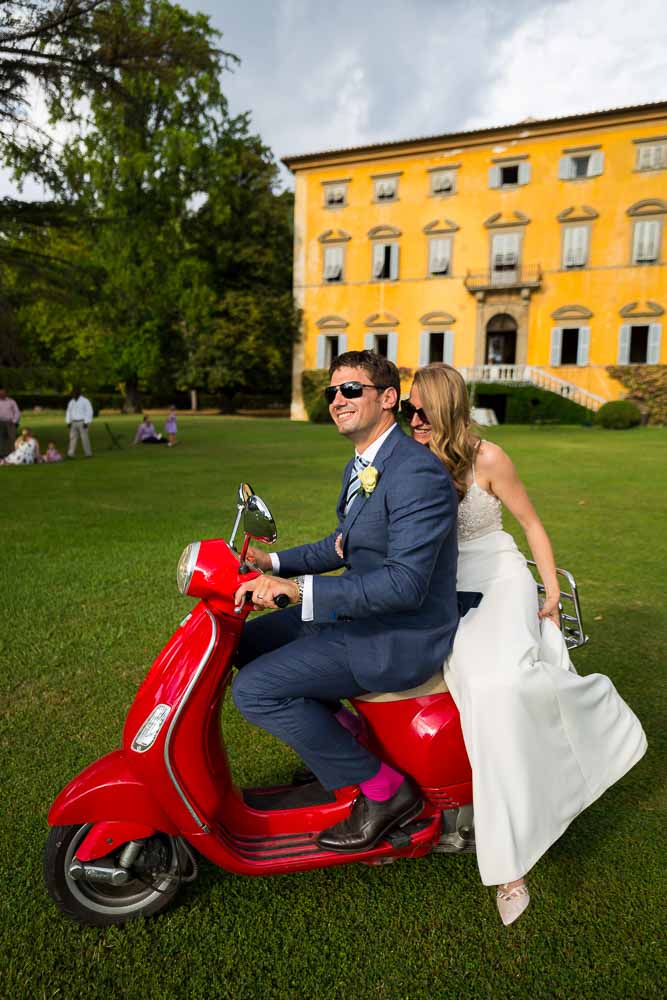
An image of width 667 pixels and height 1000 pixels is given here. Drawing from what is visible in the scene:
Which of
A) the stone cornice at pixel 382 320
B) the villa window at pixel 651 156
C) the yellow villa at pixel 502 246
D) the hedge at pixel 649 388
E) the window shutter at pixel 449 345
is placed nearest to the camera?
the villa window at pixel 651 156

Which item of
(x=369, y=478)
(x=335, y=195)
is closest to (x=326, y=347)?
(x=335, y=195)

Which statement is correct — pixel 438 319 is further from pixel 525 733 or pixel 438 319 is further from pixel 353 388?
pixel 525 733

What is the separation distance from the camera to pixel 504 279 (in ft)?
106

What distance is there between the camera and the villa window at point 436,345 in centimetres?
3381

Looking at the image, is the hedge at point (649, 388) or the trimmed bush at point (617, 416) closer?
the trimmed bush at point (617, 416)

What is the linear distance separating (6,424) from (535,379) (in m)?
23.5

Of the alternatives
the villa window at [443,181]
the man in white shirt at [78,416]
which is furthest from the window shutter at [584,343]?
the man in white shirt at [78,416]

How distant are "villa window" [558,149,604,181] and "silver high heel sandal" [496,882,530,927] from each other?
34.6 metres

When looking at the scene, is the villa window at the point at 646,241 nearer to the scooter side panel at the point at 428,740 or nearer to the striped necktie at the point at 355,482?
the striped necktie at the point at 355,482

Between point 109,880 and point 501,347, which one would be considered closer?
point 109,880

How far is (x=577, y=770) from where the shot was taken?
2234 mm

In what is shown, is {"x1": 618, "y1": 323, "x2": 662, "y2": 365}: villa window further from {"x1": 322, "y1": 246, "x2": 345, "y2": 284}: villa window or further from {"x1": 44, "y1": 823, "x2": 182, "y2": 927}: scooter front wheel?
{"x1": 44, "y1": 823, "x2": 182, "y2": 927}: scooter front wheel

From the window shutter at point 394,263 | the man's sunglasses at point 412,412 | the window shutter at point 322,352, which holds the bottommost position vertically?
the man's sunglasses at point 412,412

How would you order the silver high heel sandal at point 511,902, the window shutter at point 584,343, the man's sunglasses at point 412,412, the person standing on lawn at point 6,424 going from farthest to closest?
the window shutter at point 584,343, the person standing on lawn at point 6,424, the man's sunglasses at point 412,412, the silver high heel sandal at point 511,902
